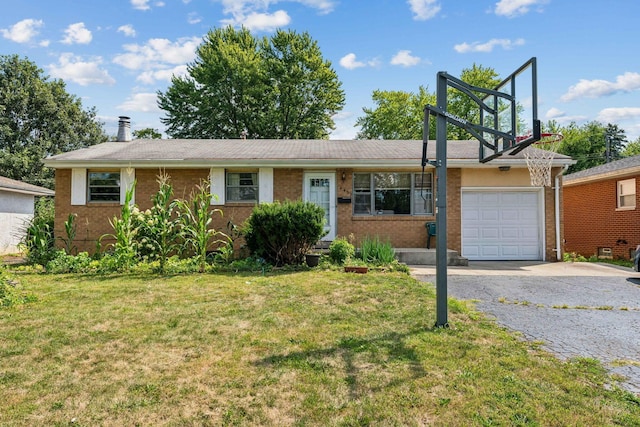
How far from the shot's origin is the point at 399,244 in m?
11.0

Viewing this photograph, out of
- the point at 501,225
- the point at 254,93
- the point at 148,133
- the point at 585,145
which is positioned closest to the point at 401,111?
the point at 254,93

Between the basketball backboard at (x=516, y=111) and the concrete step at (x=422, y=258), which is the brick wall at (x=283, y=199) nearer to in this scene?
the concrete step at (x=422, y=258)

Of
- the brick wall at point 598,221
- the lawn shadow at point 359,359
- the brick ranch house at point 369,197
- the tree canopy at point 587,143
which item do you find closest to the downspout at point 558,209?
the brick ranch house at point 369,197

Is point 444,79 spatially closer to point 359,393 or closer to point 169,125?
point 359,393

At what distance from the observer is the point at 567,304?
5.55 meters

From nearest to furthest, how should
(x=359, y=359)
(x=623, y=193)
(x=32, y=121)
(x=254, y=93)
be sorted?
(x=359, y=359) < (x=623, y=193) < (x=254, y=93) < (x=32, y=121)

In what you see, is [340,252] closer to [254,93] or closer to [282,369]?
[282,369]

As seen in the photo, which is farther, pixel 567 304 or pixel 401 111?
pixel 401 111

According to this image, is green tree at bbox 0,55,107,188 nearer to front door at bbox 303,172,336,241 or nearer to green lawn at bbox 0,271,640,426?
front door at bbox 303,172,336,241

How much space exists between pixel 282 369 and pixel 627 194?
1459cm

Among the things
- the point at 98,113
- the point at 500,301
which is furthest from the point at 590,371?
the point at 98,113

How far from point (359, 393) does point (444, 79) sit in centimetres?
345

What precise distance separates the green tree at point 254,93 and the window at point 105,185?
16887 millimetres

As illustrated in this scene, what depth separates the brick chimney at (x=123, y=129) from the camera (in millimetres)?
14305
